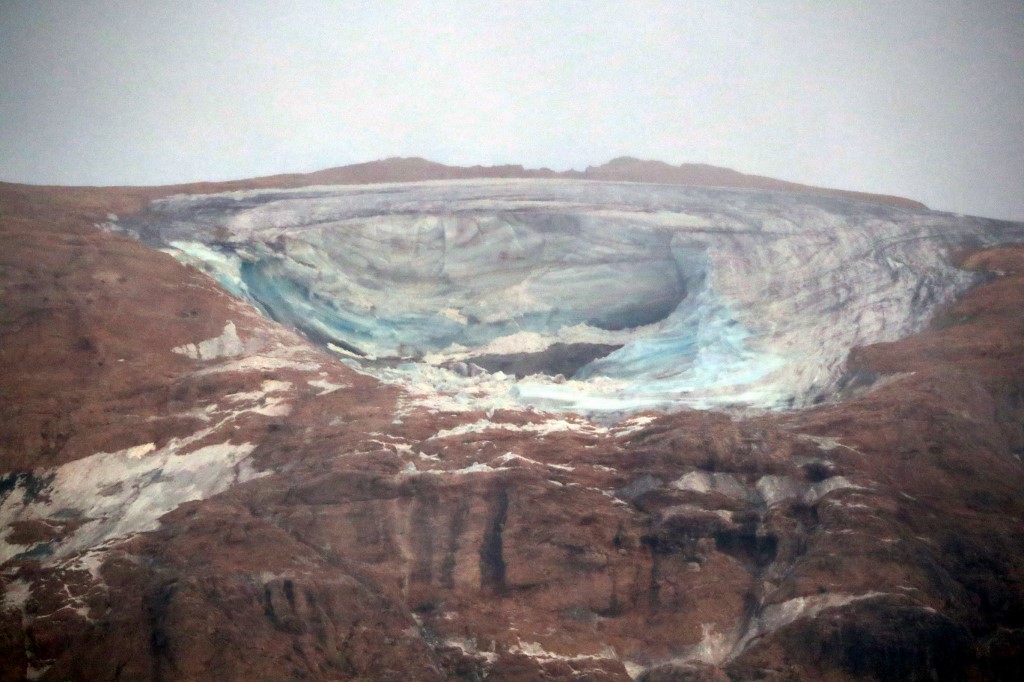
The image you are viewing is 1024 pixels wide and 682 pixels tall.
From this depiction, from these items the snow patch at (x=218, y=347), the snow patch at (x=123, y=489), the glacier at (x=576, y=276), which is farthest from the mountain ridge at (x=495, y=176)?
the snow patch at (x=123, y=489)

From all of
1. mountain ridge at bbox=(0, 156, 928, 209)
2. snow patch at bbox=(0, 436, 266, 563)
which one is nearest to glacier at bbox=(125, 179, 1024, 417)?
mountain ridge at bbox=(0, 156, 928, 209)

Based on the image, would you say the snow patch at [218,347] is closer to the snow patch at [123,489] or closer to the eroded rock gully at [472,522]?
the eroded rock gully at [472,522]

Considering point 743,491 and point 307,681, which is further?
point 743,491

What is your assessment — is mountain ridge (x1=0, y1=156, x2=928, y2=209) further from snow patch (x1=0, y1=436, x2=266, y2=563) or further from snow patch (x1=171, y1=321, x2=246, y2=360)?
snow patch (x1=0, y1=436, x2=266, y2=563)

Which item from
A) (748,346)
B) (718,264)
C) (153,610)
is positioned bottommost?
(153,610)

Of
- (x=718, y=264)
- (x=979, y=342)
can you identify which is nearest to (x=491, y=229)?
(x=718, y=264)

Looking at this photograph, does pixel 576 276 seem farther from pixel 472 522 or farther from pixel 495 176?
pixel 472 522

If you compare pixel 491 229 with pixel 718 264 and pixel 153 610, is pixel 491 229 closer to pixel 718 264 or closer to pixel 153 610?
pixel 718 264
